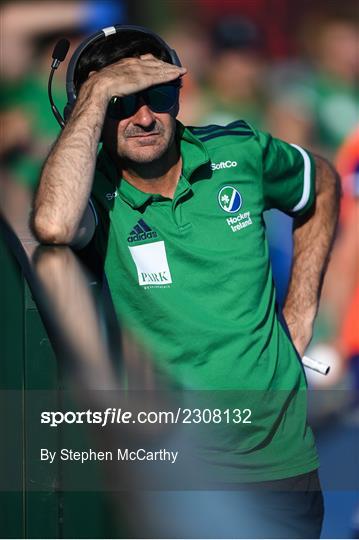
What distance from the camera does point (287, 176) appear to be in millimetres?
2447

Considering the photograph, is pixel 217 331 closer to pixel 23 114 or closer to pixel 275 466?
pixel 275 466

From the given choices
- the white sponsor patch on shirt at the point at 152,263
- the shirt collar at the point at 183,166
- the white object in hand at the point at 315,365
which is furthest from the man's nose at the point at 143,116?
the white object in hand at the point at 315,365

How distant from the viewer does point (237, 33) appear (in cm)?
321

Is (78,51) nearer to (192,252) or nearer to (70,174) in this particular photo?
(70,174)

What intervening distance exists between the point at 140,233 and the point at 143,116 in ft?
0.79

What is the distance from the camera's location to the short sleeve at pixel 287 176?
7.85 ft

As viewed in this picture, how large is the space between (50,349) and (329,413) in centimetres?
85

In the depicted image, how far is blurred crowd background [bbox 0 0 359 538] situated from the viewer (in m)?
3.02

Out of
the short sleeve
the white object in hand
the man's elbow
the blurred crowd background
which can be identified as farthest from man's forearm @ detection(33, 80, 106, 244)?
the blurred crowd background

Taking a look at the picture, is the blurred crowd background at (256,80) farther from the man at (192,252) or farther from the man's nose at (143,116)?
the man's nose at (143,116)

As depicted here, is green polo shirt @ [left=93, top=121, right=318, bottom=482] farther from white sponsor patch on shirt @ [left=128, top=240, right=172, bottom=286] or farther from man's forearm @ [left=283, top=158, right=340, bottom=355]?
man's forearm @ [left=283, top=158, right=340, bottom=355]

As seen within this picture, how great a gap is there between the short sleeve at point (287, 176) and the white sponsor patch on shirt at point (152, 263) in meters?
0.33

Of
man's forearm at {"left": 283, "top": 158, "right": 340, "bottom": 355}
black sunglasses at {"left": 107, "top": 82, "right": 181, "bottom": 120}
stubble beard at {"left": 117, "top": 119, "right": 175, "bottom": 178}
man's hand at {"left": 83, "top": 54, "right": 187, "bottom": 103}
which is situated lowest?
man's forearm at {"left": 283, "top": 158, "right": 340, "bottom": 355}

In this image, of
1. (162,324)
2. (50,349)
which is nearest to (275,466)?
(162,324)
